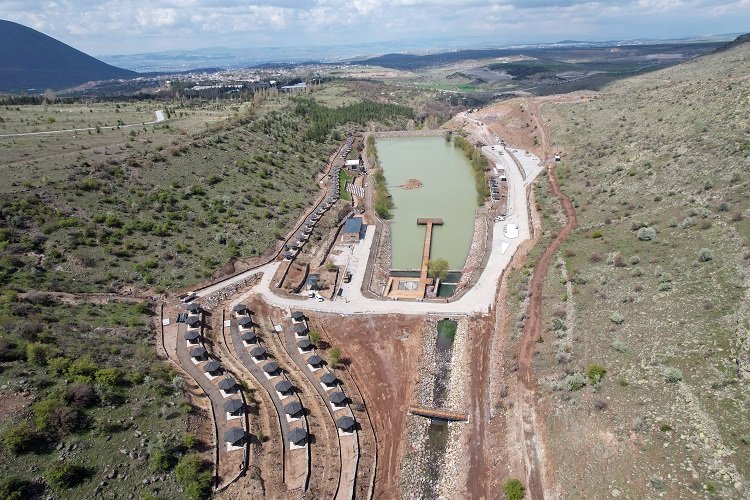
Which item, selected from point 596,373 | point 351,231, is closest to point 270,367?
point 596,373

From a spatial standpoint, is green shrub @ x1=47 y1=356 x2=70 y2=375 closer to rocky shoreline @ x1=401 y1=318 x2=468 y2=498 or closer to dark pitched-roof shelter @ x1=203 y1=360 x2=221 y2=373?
dark pitched-roof shelter @ x1=203 y1=360 x2=221 y2=373


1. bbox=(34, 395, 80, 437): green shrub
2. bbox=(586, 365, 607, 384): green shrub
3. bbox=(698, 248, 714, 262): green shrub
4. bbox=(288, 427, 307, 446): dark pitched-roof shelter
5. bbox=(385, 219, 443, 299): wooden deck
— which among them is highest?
bbox=(698, 248, 714, 262): green shrub

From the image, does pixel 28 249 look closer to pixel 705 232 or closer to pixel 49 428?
pixel 49 428

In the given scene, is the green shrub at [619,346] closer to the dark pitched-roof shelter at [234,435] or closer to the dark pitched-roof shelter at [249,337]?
the dark pitched-roof shelter at [234,435]

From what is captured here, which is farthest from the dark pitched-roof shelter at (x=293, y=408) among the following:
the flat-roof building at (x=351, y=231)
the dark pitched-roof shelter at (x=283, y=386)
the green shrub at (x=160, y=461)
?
the flat-roof building at (x=351, y=231)

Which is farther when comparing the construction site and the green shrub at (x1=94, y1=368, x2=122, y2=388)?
the green shrub at (x1=94, y1=368, x2=122, y2=388)

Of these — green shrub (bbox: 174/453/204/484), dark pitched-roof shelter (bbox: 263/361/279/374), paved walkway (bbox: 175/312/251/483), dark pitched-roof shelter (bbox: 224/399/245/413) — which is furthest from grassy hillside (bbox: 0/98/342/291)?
green shrub (bbox: 174/453/204/484)

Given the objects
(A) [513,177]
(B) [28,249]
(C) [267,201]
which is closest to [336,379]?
(B) [28,249]
